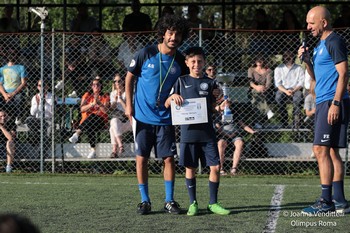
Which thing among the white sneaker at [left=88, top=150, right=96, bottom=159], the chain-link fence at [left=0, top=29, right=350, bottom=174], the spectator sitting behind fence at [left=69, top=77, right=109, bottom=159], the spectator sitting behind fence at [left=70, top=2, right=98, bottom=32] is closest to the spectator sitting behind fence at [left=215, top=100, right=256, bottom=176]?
the chain-link fence at [left=0, top=29, right=350, bottom=174]

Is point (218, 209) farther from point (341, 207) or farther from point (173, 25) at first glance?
point (173, 25)

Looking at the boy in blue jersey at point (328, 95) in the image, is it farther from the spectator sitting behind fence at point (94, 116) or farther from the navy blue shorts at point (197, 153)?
the spectator sitting behind fence at point (94, 116)

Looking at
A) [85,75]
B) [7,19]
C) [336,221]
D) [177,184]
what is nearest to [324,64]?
[336,221]

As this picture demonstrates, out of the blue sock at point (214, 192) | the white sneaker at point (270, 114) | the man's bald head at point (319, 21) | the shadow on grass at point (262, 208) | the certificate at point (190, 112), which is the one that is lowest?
the shadow on grass at point (262, 208)

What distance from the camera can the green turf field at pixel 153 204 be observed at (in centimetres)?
638

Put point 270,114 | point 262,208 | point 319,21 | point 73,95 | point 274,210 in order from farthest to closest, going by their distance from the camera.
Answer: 1. point 73,95
2. point 270,114
3. point 262,208
4. point 274,210
5. point 319,21

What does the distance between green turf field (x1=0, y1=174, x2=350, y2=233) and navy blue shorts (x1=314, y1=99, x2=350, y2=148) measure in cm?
70

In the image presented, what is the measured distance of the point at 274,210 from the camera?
24.8 feet

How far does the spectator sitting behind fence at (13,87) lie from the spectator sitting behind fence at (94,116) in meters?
1.14

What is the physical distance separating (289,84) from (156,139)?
6.02m

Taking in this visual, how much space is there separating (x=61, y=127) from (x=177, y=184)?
3.36m

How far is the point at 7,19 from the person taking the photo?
54.4 feet

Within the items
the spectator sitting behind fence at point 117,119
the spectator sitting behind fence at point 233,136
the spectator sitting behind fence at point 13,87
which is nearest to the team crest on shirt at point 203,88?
the spectator sitting behind fence at point 233,136

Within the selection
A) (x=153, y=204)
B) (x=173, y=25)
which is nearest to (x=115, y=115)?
(x=153, y=204)
